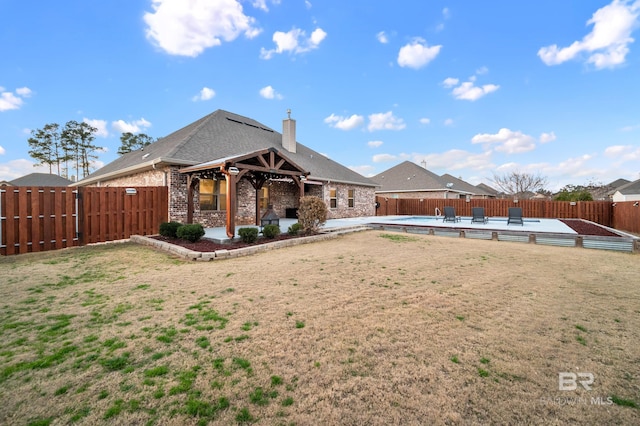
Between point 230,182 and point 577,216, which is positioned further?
point 577,216

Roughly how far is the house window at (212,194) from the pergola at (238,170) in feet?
2.32

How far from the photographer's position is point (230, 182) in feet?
28.0

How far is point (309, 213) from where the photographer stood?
34.1ft

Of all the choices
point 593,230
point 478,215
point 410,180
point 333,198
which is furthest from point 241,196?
point 410,180

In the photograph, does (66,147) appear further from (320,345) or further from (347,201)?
(320,345)

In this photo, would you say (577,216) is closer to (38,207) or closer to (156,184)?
(156,184)

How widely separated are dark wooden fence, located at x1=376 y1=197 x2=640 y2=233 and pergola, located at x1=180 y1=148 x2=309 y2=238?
14747 mm

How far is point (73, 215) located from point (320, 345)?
9.81 m

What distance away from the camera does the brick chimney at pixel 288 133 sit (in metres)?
17.9

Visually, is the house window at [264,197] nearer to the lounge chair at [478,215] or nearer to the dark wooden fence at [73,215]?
the dark wooden fence at [73,215]

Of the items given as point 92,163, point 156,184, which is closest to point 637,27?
point 156,184

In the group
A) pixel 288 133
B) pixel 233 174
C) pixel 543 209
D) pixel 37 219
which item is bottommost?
pixel 37 219

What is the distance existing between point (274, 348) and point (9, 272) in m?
6.84

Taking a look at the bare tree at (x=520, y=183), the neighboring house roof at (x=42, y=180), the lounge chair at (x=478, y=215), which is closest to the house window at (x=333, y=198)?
the lounge chair at (x=478, y=215)
